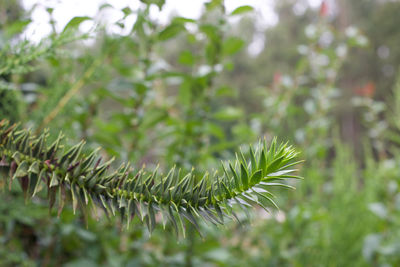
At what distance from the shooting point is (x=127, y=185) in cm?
26

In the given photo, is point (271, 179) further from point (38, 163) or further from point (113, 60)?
point (113, 60)

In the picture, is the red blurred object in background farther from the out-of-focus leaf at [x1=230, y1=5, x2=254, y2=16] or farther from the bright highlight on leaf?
the bright highlight on leaf

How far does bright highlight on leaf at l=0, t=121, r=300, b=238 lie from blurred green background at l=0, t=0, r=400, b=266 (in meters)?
0.04

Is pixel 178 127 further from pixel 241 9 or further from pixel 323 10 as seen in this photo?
pixel 323 10

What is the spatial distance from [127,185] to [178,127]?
70 centimetres

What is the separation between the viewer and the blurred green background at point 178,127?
1.88ft

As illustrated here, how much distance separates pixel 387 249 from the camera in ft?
4.40

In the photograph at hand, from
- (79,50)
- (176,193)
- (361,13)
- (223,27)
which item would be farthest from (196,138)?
(361,13)

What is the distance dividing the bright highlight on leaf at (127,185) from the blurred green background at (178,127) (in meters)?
0.04

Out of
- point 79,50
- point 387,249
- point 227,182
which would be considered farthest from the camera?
point 387,249

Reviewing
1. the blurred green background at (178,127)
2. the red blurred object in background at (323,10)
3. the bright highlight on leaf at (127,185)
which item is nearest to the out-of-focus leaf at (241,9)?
the blurred green background at (178,127)

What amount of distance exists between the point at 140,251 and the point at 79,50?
0.71m

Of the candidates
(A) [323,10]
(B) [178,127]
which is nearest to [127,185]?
(B) [178,127]

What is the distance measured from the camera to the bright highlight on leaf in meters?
0.25
